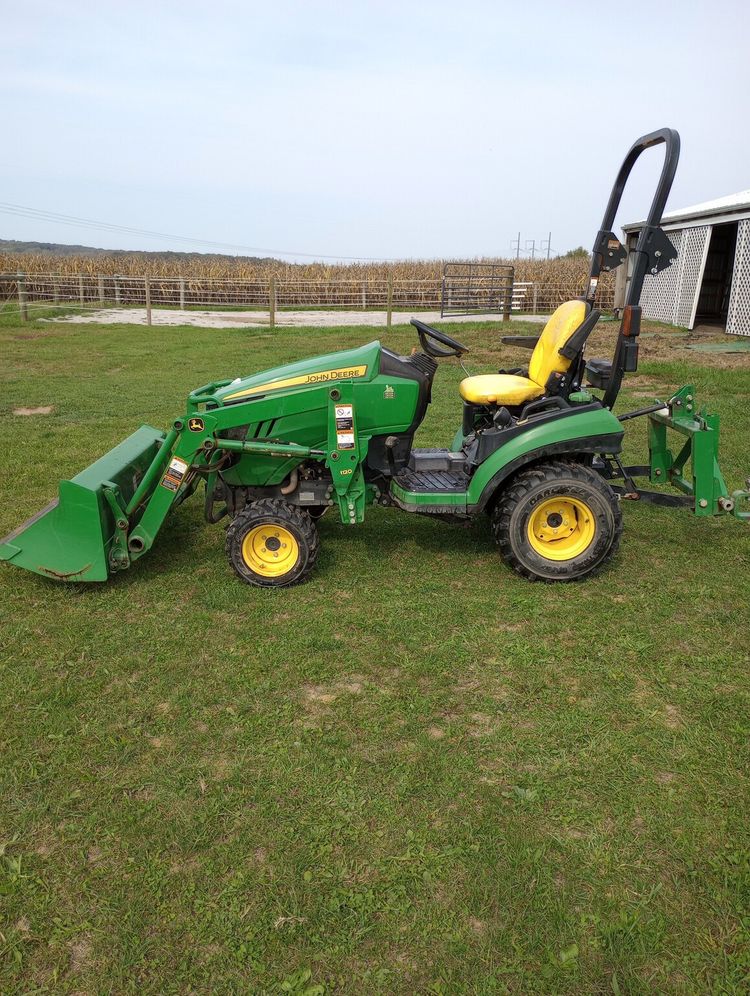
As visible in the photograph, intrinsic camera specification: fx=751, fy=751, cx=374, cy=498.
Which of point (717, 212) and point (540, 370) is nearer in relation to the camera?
point (540, 370)

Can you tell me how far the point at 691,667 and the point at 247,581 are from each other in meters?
2.39

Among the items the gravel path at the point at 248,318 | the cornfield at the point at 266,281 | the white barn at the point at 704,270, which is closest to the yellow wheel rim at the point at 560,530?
the white barn at the point at 704,270

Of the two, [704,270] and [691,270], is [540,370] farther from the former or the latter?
[704,270]

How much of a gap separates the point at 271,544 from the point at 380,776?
188 cm

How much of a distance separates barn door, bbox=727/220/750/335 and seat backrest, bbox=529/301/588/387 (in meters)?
13.4

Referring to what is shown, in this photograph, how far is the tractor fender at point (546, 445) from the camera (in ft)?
14.0

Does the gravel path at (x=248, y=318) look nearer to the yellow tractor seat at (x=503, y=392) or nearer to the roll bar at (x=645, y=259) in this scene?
the yellow tractor seat at (x=503, y=392)

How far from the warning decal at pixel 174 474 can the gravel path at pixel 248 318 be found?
16.3 m

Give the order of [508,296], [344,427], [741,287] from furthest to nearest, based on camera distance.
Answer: [508,296] < [741,287] < [344,427]

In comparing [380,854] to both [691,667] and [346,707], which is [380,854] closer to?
[346,707]

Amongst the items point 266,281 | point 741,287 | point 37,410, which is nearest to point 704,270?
point 741,287

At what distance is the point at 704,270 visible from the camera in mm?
19812

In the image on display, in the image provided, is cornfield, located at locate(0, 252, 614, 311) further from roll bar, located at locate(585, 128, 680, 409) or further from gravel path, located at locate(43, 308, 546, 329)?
roll bar, located at locate(585, 128, 680, 409)

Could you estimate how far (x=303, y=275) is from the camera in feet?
111
